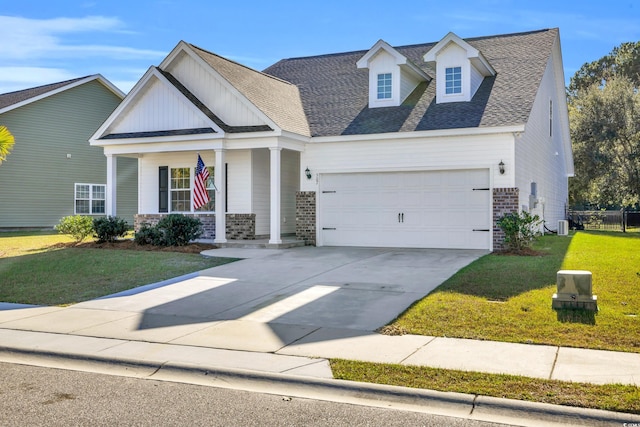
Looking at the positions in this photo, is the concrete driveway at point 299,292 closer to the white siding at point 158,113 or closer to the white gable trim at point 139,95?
the white gable trim at point 139,95

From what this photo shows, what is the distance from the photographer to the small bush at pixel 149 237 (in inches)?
708

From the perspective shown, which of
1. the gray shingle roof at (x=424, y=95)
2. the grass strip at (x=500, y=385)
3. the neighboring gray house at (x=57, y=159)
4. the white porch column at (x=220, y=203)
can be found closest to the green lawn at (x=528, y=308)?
the grass strip at (x=500, y=385)

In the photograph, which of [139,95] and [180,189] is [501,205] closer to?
[180,189]

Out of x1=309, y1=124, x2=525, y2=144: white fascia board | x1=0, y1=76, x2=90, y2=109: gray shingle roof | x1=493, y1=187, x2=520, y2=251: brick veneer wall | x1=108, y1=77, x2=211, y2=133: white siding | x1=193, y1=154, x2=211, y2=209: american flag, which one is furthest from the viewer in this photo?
x1=0, y1=76, x2=90, y2=109: gray shingle roof

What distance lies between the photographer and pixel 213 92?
19.5 meters

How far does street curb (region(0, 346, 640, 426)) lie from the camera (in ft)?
17.1

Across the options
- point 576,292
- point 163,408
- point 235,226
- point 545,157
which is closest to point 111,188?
point 235,226

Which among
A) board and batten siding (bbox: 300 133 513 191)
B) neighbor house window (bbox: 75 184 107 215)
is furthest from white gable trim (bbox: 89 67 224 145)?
neighbor house window (bbox: 75 184 107 215)

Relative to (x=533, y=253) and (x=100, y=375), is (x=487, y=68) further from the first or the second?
(x=100, y=375)

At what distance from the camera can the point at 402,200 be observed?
710 inches

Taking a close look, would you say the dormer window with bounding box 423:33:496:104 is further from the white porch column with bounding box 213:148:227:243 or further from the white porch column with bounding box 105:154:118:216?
the white porch column with bounding box 105:154:118:216

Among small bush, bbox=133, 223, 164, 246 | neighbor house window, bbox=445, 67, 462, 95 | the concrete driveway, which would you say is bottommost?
the concrete driveway

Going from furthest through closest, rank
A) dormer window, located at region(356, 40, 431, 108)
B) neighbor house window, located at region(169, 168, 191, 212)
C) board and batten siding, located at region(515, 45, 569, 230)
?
neighbor house window, located at region(169, 168, 191, 212) < dormer window, located at region(356, 40, 431, 108) < board and batten siding, located at region(515, 45, 569, 230)

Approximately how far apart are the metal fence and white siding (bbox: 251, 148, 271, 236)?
56.1 feet
